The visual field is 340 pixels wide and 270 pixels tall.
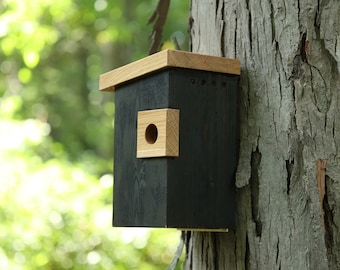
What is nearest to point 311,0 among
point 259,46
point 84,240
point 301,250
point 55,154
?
point 259,46

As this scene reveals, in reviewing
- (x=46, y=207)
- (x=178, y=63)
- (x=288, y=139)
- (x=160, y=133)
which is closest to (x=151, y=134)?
(x=160, y=133)

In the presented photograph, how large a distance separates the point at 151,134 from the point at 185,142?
144 mm

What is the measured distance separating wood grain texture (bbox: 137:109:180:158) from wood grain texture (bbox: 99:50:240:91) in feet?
0.40

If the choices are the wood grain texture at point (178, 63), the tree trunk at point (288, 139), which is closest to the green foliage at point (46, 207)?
the wood grain texture at point (178, 63)

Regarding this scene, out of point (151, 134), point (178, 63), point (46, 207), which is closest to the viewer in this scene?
point (178, 63)

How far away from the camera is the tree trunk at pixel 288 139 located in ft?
6.36

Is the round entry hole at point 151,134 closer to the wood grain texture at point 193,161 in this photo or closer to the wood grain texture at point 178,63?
the wood grain texture at point 193,161

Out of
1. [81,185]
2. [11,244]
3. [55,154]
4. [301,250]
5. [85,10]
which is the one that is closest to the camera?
[301,250]

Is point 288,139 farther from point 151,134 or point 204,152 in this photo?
point 151,134

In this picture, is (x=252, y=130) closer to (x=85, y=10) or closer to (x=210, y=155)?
(x=210, y=155)

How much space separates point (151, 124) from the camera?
80.7 inches

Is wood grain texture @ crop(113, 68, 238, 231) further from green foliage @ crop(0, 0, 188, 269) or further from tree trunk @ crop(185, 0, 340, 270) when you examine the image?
green foliage @ crop(0, 0, 188, 269)

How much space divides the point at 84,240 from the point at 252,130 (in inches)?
108

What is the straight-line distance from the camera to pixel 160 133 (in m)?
1.99
